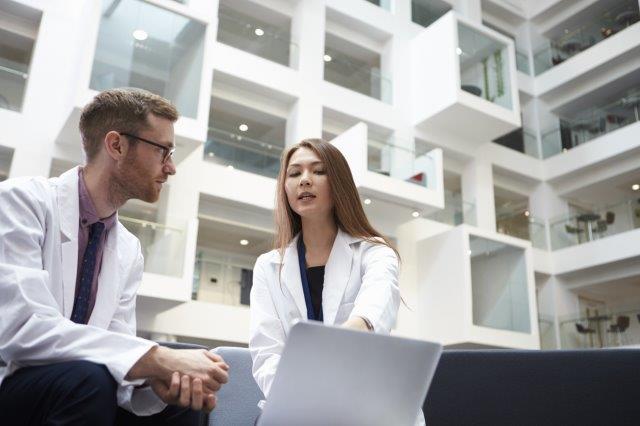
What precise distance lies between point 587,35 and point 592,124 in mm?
2720

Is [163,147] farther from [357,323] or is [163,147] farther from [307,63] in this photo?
[307,63]

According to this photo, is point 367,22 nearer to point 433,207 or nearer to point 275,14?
point 275,14

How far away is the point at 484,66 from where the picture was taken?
49.3 ft

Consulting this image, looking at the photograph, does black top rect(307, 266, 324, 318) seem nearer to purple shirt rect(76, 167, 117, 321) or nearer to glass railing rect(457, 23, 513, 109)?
purple shirt rect(76, 167, 117, 321)

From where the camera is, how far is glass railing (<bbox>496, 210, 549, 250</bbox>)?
15727 millimetres

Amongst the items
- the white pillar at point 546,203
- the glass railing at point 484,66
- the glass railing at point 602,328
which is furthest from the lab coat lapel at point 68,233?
the white pillar at point 546,203

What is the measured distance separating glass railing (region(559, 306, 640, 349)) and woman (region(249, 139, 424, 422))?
1221 cm

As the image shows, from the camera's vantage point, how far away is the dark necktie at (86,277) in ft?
6.66

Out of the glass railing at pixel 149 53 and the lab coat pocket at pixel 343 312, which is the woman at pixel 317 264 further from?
the glass railing at pixel 149 53

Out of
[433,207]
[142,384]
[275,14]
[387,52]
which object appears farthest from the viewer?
[387,52]

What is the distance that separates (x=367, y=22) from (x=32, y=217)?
587 inches

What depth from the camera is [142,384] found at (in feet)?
5.60

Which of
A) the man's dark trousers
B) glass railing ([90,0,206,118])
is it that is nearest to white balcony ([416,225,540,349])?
glass railing ([90,0,206,118])

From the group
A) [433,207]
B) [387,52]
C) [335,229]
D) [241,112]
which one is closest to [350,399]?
[335,229]
